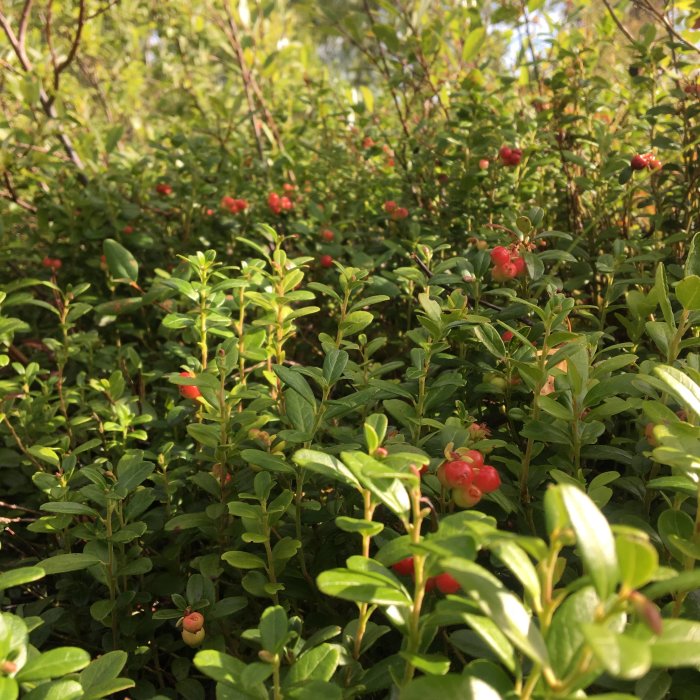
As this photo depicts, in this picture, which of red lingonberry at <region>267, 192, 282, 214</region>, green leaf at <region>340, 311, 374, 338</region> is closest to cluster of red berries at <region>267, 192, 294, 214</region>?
red lingonberry at <region>267, 192, 282, 214</region>

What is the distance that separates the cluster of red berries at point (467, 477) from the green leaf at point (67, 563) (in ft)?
1.78

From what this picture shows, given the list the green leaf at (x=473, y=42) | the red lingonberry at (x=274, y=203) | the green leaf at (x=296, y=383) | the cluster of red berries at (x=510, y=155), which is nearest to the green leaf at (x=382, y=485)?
the green leaf at (x=296, y=383)

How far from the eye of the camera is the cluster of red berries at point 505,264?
1283 millimetres

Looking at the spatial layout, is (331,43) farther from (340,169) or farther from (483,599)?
(483,599)

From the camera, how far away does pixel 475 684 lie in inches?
21.2

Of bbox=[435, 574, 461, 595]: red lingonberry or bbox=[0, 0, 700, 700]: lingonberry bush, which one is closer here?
bbox=[0, 0, 700, 700]: lingonberry bush

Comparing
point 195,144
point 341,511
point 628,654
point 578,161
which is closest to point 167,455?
point 341,511

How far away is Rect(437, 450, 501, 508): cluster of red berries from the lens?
836mm

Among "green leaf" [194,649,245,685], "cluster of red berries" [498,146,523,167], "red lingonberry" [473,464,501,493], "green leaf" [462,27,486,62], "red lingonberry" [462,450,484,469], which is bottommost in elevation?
"green leaf" [194,649,245,685]

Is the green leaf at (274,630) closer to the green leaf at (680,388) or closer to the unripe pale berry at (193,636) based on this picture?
the unripe pale berry at (193,636)

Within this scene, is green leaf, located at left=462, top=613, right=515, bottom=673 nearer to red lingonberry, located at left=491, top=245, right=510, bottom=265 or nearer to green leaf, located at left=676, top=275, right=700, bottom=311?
green leaf, located at left=676, top=275, right=700, bottom=311

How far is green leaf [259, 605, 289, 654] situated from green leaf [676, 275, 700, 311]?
73 centimetres

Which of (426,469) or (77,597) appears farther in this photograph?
(77,597)

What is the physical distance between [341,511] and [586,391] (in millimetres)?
443
